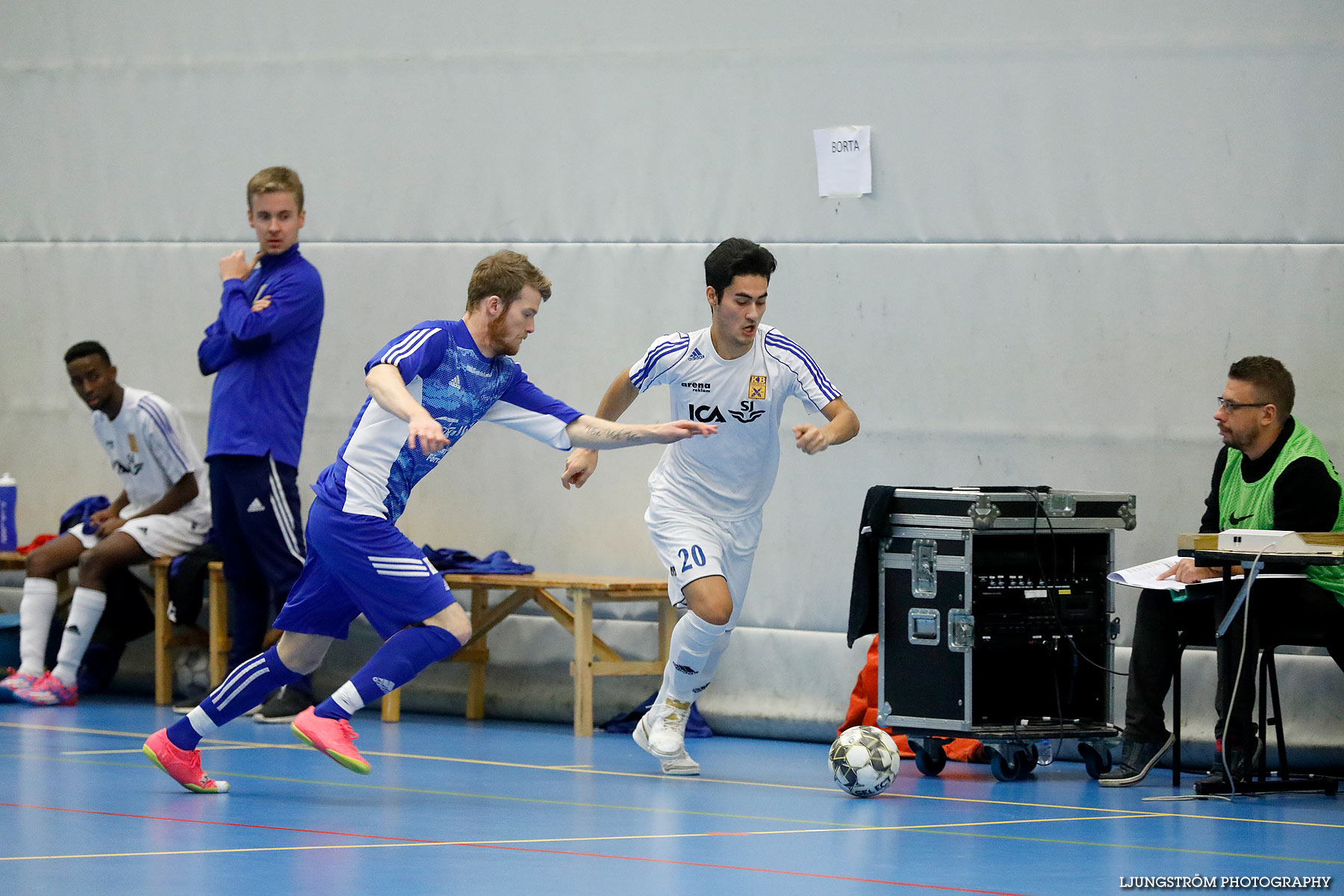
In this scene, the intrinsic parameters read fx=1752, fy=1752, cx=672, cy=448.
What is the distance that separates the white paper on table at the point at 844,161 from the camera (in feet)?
27.6

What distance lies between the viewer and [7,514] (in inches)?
406

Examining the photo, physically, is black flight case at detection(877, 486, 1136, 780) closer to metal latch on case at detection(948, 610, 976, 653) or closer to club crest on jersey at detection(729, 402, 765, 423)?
metal latch on case at detection(948, 610, 976, 653)

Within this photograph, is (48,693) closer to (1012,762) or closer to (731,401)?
(731,401)

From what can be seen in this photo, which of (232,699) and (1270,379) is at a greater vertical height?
(1270,379)

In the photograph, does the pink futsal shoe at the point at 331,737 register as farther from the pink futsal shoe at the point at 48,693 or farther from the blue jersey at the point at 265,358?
the pink futsal shoe at the point at 48,693

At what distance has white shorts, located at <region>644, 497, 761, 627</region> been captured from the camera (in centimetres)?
693

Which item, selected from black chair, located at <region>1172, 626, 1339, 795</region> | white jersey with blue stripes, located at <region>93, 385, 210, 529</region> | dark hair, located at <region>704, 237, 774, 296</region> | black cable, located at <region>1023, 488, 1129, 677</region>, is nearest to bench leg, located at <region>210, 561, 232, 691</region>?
white jersey with blue stripes, located at <region>93, 385, 210, 529</region>

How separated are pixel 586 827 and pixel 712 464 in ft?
6.31

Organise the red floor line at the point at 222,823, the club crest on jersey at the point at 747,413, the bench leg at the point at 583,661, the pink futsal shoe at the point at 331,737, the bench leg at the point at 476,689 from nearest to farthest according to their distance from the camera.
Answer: the red floor line at the point at 222,823
the pink futsal shoe at the point at 331,737
the club crest on jersey at the point at 747,413
the bench leg at the point at 583,661
the bench leg at the point at 476,689

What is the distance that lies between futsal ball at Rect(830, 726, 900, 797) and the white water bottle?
5.95 metres

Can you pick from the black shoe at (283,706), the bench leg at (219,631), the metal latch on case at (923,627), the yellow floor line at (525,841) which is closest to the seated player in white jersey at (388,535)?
the yellow floor line at (525,841)

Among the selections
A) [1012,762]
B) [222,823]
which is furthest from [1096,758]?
[222,823]

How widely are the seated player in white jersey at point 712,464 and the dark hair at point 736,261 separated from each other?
0.01m

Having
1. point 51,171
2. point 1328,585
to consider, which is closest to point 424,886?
point 1328,585
